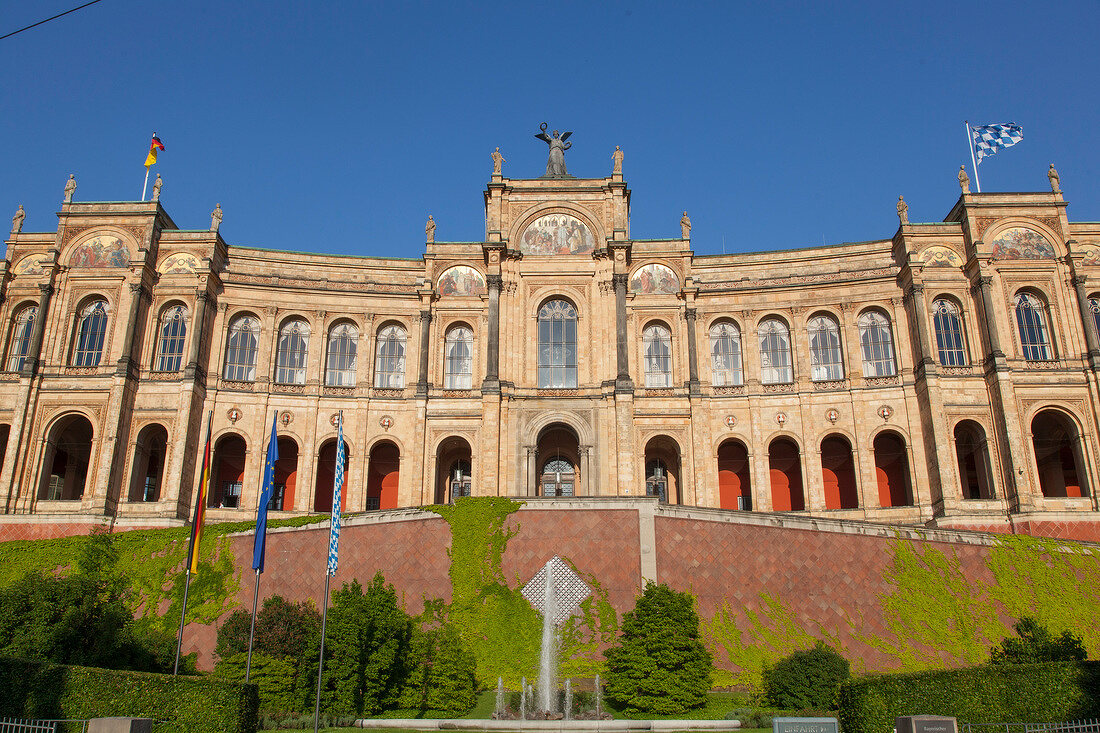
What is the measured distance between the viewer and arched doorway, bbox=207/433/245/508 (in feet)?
152

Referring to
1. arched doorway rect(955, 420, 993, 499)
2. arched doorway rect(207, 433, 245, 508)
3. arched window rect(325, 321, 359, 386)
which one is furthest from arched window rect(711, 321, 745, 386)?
arched doorway rect(207, 433, 245, 508)

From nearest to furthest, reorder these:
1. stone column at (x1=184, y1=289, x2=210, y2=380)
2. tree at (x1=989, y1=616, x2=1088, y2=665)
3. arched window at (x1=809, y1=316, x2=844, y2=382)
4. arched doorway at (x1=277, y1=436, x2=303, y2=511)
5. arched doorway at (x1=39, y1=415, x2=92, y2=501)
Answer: tree at (x1=989, y1=616, x2=1088, y2=665), stone column at (x1=184, y1=289, x2=210, y2=380), arched doorway at (x1=39, y1=415, x2=92, y2=501), arched doorway at (x1=277, y1=436, x2=303, y2=511), arched window at (x1=809, y1=316, x2=844, y2=382)

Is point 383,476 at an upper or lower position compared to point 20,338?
lower

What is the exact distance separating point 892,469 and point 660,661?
25.7 m

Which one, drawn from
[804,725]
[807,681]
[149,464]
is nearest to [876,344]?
[807,681]

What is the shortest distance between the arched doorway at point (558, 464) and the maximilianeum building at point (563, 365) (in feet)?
0.39

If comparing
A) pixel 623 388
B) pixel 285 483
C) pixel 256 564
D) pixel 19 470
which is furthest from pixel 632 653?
pixel 19 470

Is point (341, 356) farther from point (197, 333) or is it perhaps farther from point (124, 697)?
point (124, 697)

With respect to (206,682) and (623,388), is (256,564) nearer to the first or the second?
(206,682)

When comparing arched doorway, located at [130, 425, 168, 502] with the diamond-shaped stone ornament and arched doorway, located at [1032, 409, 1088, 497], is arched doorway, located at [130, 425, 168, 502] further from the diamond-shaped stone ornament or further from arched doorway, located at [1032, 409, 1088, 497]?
arched doorway, located at [1032, 409, 1088, 497]

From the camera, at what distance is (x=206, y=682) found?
64.3ft

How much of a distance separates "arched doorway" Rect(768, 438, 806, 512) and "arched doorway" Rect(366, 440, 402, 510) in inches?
806

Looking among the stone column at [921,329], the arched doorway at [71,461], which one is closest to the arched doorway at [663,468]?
the stone column at [921,329]

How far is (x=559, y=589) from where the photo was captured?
108ft
